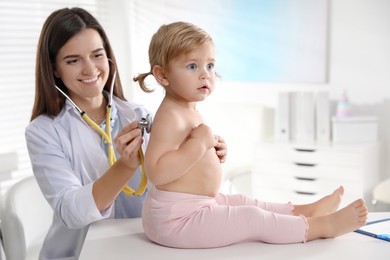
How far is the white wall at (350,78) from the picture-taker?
3.65m

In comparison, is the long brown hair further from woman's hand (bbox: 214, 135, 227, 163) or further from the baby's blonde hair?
woman's hand (bbox: 214, 135, 227, 163)

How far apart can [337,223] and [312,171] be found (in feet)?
7.44

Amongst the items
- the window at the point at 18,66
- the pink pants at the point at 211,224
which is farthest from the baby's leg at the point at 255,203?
the window at the point at 18,66

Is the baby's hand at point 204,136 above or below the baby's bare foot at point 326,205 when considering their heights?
above

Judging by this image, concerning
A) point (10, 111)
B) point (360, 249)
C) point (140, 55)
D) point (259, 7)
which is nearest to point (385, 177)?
point (259, 7)

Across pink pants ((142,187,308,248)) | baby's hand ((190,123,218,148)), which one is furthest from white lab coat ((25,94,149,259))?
baby's hand ((190,123,218,148))

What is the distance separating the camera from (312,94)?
3.55m

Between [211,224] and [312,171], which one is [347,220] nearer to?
[211,224]

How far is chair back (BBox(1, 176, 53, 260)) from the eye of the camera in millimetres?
1705

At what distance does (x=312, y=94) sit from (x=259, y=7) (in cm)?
83

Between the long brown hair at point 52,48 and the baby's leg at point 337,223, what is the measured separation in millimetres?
857

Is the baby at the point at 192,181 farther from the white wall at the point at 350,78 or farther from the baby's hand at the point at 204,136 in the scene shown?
the white wall at the point at 350,78

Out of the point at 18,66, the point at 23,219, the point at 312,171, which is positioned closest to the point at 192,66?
the point at 23,219

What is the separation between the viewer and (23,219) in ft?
5.73
